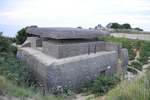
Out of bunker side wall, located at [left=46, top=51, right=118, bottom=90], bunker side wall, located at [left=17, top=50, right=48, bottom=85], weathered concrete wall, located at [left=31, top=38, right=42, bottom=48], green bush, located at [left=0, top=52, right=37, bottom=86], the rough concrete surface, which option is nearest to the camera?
green bush, located at [left=0, top=52, right=37, bottom=86]

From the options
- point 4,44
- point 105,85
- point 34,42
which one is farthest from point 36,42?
point 105,85

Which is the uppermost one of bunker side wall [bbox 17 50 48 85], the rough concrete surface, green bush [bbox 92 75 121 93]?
the rough concrete surface

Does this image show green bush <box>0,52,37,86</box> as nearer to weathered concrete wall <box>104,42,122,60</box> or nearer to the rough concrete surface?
the rough concrete surface

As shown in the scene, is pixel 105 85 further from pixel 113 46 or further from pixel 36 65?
pixel 113 46

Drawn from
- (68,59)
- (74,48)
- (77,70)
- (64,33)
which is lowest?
(77,70)

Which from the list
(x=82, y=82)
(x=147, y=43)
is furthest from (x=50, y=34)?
(x=147, y=43)

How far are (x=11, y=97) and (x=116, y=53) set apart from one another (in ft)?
19.3

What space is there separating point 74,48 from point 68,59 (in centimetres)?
80

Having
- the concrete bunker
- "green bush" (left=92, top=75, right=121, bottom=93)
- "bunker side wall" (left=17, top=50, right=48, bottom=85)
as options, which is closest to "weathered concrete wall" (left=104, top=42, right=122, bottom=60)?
the concrete bunker

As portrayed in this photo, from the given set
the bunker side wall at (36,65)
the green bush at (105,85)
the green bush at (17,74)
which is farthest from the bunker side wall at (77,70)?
the green bush at (105,85)

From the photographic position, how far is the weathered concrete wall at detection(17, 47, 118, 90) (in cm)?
450

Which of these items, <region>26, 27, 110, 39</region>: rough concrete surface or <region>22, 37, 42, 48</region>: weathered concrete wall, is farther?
<region>22, 37, 42, 48</region>: weathered concrete wall

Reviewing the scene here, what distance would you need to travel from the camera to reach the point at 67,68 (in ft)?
15.7

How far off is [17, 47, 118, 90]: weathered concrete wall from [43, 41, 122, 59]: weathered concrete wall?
0.96 feet
